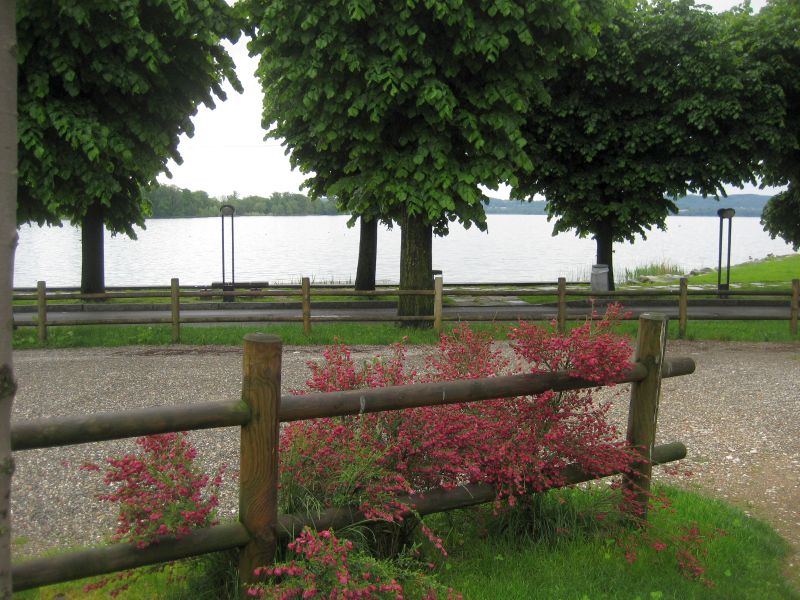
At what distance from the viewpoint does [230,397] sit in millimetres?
10719

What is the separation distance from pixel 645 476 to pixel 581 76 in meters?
19.2

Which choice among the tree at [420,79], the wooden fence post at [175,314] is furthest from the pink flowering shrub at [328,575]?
the wooden fence post at [175,314]

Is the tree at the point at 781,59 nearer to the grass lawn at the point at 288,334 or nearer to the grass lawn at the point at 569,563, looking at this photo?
the grass lawn at the point at 288,334

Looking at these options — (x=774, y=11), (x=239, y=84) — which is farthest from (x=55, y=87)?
(x=774, y=11)

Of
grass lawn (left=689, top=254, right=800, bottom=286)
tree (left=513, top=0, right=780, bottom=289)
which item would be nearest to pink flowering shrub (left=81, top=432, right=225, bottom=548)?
tree (left=513, top=0, right=780, bottom=289)

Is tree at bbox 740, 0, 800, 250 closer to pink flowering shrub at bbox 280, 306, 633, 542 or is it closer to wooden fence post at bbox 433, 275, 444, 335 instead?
wooden fence post at bbox 433, 275, 444, 335

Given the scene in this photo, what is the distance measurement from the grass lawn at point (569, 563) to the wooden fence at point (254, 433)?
384mm

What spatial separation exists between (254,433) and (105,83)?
13.4m

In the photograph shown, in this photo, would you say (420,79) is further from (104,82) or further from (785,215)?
(785,215)

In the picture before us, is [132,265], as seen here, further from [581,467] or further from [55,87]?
[581,467]

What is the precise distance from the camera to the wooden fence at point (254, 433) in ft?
10.9

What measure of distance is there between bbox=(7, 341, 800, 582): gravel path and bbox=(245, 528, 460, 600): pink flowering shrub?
2487 millimetres

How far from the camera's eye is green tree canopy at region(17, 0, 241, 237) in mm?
14062

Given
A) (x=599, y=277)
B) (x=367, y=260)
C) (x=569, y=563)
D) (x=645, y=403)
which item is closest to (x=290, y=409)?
(x=569, y=563)
